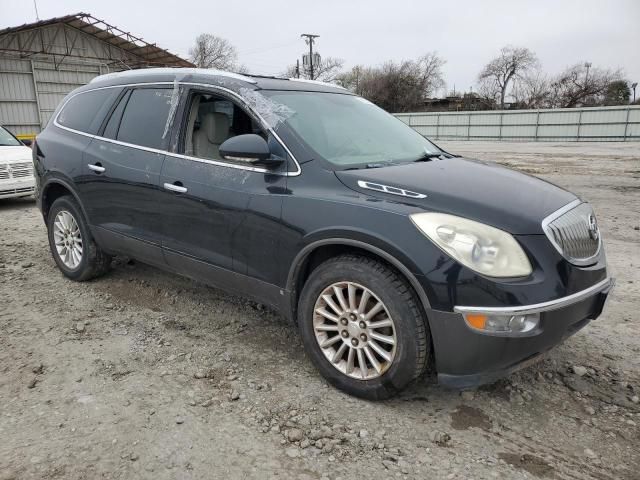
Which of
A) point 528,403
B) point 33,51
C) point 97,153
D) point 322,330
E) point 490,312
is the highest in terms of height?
point 33,51

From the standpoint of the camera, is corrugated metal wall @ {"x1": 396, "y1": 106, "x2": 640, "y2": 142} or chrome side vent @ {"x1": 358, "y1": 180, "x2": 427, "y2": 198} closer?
chrome side vent @ {"x1": 358, "y1": 180, "x2": 427, "y2": 198}

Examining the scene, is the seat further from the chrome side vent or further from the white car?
the white car

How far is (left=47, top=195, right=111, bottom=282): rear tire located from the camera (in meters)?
4.58

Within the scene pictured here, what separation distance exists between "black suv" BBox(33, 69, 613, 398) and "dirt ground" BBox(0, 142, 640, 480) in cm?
33

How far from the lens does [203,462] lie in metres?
2.41

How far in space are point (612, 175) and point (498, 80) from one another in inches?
2189

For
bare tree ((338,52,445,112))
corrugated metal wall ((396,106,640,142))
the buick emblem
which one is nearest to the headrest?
the buick emblem

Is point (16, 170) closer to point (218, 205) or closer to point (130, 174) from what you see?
point (130, 174)

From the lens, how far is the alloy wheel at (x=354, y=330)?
273 cm

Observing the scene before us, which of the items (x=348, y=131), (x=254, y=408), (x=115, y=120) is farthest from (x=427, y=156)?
(x=115, y=120)

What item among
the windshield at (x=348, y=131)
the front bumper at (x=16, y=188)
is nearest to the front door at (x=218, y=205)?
the windshield at (x=348, y=131)

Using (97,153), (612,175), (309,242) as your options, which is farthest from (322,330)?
(612,175)

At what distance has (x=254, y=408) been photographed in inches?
112

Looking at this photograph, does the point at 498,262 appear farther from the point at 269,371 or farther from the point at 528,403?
the point at 269,371
